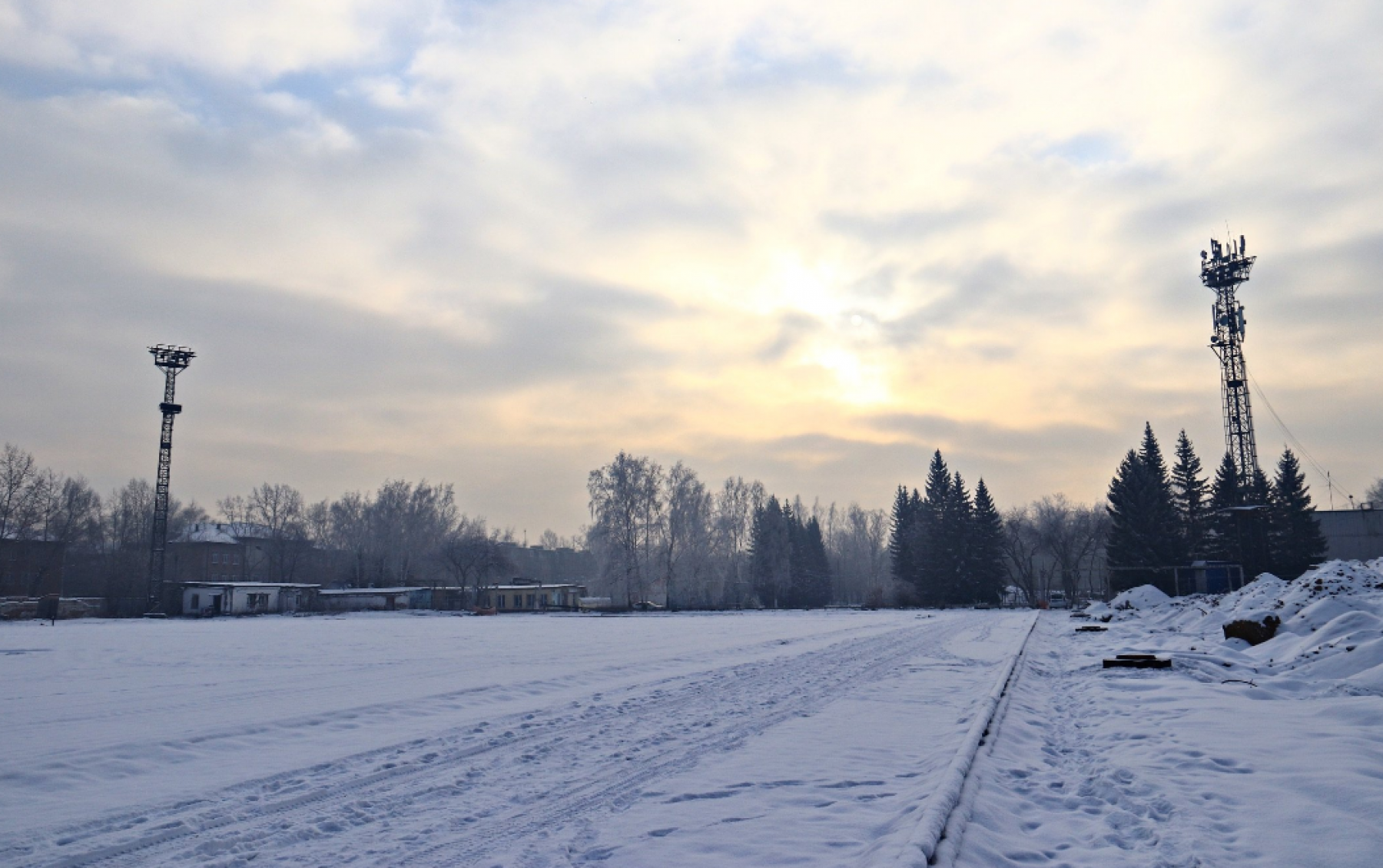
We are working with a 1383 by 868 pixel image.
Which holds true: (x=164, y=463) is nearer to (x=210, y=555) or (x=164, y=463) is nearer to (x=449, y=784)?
(x=210, y=555)

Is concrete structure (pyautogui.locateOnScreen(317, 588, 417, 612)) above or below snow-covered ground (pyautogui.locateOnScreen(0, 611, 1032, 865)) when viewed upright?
below

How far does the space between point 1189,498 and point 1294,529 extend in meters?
9.12

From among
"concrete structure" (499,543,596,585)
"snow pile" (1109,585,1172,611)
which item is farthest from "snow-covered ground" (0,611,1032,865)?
"concrete structure" (499,543,596,585)

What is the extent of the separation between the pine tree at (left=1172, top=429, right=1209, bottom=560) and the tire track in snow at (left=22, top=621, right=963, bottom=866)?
62.9 metres

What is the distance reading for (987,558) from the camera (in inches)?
3093

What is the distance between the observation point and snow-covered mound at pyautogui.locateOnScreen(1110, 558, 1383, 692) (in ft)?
45.4

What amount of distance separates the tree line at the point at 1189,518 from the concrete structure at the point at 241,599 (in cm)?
7183

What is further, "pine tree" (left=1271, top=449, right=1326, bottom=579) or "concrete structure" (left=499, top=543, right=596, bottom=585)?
"concrete structure" (left=499, top=543, right=596, bottom=585)

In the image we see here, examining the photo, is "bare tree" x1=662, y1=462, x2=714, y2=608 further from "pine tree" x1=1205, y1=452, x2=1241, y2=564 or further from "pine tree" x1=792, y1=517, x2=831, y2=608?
"pine tree" x1=1205, y1=452, x2=1241, y2=564

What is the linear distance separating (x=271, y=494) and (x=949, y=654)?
12594 centimetres

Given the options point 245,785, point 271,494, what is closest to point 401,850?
point 245,785

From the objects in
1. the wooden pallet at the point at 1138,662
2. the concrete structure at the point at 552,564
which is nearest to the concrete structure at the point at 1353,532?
the wooden pallet at the point at 1138,662

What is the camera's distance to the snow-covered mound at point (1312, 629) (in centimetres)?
1385

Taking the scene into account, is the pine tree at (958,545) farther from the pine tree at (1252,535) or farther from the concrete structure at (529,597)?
the concrete structure at (529,597)
